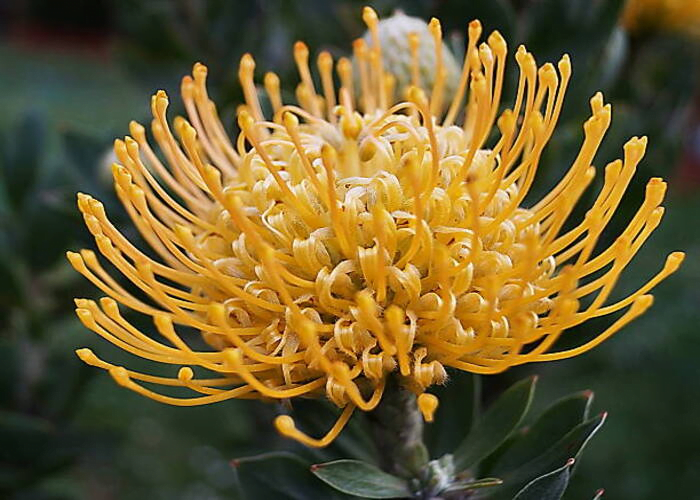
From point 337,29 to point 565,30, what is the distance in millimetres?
469

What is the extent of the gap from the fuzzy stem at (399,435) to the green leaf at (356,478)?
0.07m

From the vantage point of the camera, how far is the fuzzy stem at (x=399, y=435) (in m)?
0.95

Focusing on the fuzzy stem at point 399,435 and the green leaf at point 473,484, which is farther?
the fuzzy stem at point 399,435

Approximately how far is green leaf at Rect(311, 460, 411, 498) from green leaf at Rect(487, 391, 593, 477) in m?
0.17

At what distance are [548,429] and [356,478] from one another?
0.27 m

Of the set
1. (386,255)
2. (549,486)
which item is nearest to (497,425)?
(549,486)

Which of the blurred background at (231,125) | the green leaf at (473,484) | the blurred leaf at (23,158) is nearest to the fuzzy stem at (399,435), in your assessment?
the green leaf at (473,484)

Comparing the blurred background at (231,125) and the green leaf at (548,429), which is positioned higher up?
the blurred background at (231,125)

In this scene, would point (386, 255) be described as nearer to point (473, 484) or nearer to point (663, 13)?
point (473, 484)

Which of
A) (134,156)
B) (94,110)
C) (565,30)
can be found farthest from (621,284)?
(94,110)

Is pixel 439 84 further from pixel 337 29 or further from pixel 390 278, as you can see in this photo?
pixel 337 29

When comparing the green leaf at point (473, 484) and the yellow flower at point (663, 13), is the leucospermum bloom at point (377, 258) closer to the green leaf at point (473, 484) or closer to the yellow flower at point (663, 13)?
the green leaf at point (473, 484)

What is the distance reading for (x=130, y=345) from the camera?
0.87 metres

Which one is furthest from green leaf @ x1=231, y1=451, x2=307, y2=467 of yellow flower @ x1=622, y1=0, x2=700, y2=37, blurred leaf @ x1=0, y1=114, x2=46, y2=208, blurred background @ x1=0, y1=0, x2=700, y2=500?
yellow flower @ x1=622, y1=0, x2=700, y2=37
